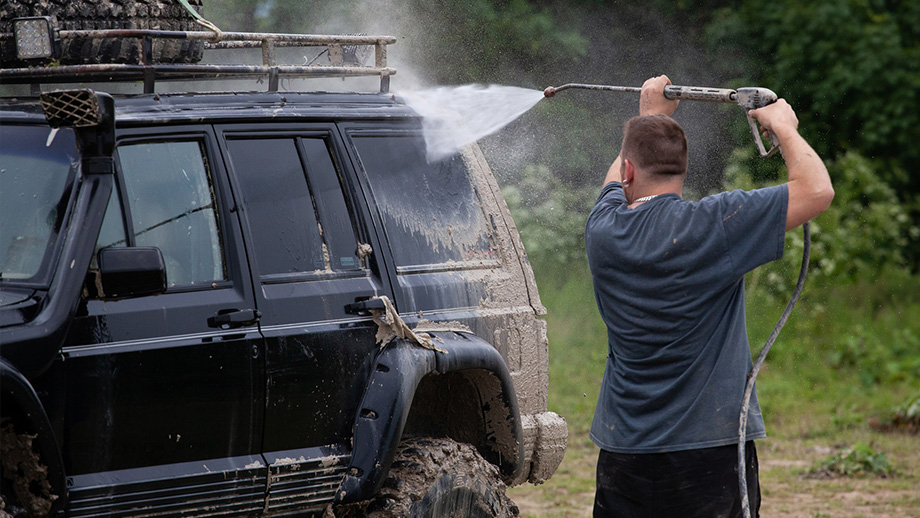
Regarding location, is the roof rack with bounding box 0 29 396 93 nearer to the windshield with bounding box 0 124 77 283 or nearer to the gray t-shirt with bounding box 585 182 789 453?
the windshield with bounding box 0 124 77 283

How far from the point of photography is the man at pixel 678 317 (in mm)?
3439

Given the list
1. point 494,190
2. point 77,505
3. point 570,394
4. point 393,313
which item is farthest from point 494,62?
point 77,505

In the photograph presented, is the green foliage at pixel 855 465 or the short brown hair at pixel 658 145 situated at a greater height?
the short brown hair at pixel 658 145

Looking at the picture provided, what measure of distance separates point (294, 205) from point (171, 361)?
2.72 ft

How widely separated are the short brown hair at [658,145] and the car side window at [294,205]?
Result: 1286 millimetres

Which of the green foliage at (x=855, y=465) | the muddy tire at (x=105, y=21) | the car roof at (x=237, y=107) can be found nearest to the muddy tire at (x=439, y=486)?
the car roof at (x=237, y=107)

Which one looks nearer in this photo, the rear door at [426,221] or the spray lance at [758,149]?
the spray lance at [758,149]

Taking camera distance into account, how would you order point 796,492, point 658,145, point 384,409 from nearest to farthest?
point 658,145 < point 384,409 < point 796,492

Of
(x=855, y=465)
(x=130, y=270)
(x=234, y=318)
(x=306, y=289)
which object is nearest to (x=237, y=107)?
(x=306, y=289)

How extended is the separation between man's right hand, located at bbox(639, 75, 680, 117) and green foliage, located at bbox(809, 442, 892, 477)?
516cm

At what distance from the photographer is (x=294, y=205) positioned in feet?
14.1

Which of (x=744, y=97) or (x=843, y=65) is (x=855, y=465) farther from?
(x=843, y=65)

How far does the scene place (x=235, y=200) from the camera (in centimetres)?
412

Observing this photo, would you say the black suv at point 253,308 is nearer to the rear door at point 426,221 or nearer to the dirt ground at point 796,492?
the rear door at point 426,221
